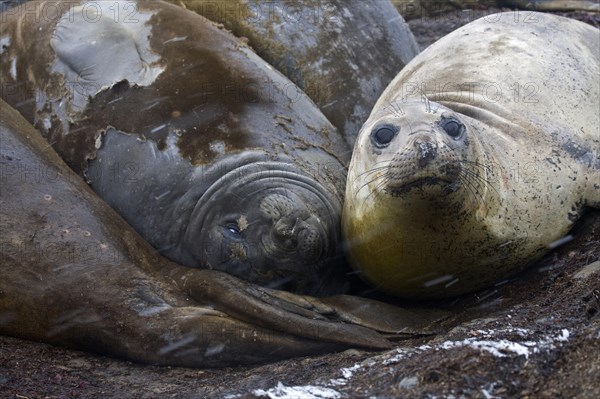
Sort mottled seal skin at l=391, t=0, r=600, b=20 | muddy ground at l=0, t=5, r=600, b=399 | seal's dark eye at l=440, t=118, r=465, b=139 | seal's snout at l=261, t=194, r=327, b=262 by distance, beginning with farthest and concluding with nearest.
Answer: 1. mottled seal skin at l=391, t=0, r=600, b=20
2. seal's snout at l=261, t=194, r=327, b=262
3. seal's dark eye at l=440, t=118, r=465, b=139
4. muddy ground at l=0, t=5, r=600, b=399

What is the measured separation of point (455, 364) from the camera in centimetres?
351

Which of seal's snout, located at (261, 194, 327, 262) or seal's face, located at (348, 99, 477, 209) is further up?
seal's face, located at (348, 99, 477, 209)

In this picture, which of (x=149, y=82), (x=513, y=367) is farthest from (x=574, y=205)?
(x=149, y=82)

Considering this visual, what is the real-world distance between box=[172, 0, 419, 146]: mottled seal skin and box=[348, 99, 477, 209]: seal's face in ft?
3.08

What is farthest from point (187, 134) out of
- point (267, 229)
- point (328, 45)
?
point (328, 45)

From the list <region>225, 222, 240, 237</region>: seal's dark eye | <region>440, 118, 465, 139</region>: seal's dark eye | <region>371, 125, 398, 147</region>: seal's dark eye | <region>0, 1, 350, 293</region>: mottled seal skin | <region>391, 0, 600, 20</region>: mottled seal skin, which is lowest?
<region>391, 0, 600, 20</region>: mottled seal skin

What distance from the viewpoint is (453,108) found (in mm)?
5293

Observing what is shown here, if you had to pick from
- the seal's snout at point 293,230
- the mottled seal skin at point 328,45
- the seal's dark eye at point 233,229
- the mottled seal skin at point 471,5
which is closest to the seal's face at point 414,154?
the seal's snout at point 293,230

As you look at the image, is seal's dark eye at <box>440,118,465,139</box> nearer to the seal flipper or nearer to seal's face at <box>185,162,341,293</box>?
seal's face at <box>185,162,341,293</box>

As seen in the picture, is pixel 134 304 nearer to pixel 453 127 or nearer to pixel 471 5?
pixel 453 127

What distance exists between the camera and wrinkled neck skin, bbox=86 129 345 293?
190 inches

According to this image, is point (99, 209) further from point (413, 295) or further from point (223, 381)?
point (413, 295)

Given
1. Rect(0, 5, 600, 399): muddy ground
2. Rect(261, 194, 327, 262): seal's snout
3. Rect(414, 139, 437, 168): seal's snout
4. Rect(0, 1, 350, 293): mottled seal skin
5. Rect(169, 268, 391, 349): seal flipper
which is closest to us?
Rect(0, 5, 600, 399): muddy ground

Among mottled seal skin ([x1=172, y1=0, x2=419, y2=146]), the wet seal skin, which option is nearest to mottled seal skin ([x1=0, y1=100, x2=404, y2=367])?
the wet seal skin
